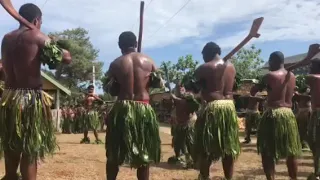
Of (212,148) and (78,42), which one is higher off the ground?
(78,42)

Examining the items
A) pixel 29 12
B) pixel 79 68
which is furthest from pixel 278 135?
pixel 79 68

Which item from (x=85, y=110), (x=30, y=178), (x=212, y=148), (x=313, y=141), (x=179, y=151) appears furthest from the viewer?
(x=85, y=110)

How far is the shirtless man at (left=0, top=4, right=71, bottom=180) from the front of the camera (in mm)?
3844

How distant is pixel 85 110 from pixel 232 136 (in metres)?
8.78

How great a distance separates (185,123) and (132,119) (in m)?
3.00

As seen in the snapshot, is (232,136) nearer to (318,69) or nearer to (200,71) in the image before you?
(200,71)

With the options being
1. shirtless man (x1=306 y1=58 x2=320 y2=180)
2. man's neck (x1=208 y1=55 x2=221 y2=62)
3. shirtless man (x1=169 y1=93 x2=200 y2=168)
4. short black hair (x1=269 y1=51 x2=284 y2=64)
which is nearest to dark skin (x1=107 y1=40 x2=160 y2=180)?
man's neck (x1=208 y1=55 x2=221 y2=62)

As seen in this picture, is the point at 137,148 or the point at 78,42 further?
the point at 78,42

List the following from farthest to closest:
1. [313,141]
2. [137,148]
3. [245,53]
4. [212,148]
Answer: [245,53] < [313,141] < [212,148] < [137,148]

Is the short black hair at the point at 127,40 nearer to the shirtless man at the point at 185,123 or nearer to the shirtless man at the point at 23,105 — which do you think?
the shirtless man at the point at 23,105

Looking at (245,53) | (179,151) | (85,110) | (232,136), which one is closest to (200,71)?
(232,136)

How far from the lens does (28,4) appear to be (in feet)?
13.4

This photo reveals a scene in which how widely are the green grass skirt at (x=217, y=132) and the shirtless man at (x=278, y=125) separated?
1.60 feet

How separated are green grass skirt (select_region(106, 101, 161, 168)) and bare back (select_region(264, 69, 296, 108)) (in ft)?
5.71
